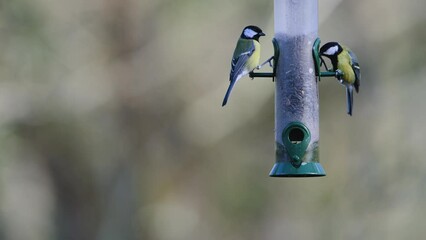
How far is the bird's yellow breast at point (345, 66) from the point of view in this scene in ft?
28.7

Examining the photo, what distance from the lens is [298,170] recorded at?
8.30 meters

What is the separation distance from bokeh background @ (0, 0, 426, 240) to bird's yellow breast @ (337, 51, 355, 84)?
488 cm

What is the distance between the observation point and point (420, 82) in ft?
46.3

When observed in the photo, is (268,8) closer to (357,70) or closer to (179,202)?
(179,202)

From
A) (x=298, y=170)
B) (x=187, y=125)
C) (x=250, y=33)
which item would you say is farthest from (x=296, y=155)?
(x=187, y=125)

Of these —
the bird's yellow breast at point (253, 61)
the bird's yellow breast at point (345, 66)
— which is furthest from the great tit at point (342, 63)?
the bird's yellow breast at point (253, 61)

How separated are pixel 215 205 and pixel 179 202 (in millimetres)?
379

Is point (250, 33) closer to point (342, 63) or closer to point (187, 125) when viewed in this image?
point (342, 63)

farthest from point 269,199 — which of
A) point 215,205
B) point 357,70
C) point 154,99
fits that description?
point 357,70

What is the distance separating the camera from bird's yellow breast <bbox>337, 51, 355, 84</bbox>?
8.73 m

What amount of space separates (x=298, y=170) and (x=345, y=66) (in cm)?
82

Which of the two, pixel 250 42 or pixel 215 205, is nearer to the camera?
pixel 250 42

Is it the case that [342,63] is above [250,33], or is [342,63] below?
below

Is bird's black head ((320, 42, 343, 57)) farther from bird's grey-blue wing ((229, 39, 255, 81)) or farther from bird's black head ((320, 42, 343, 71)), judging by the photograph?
bird's grey-blue wing ((229, 39, 255, 81))
